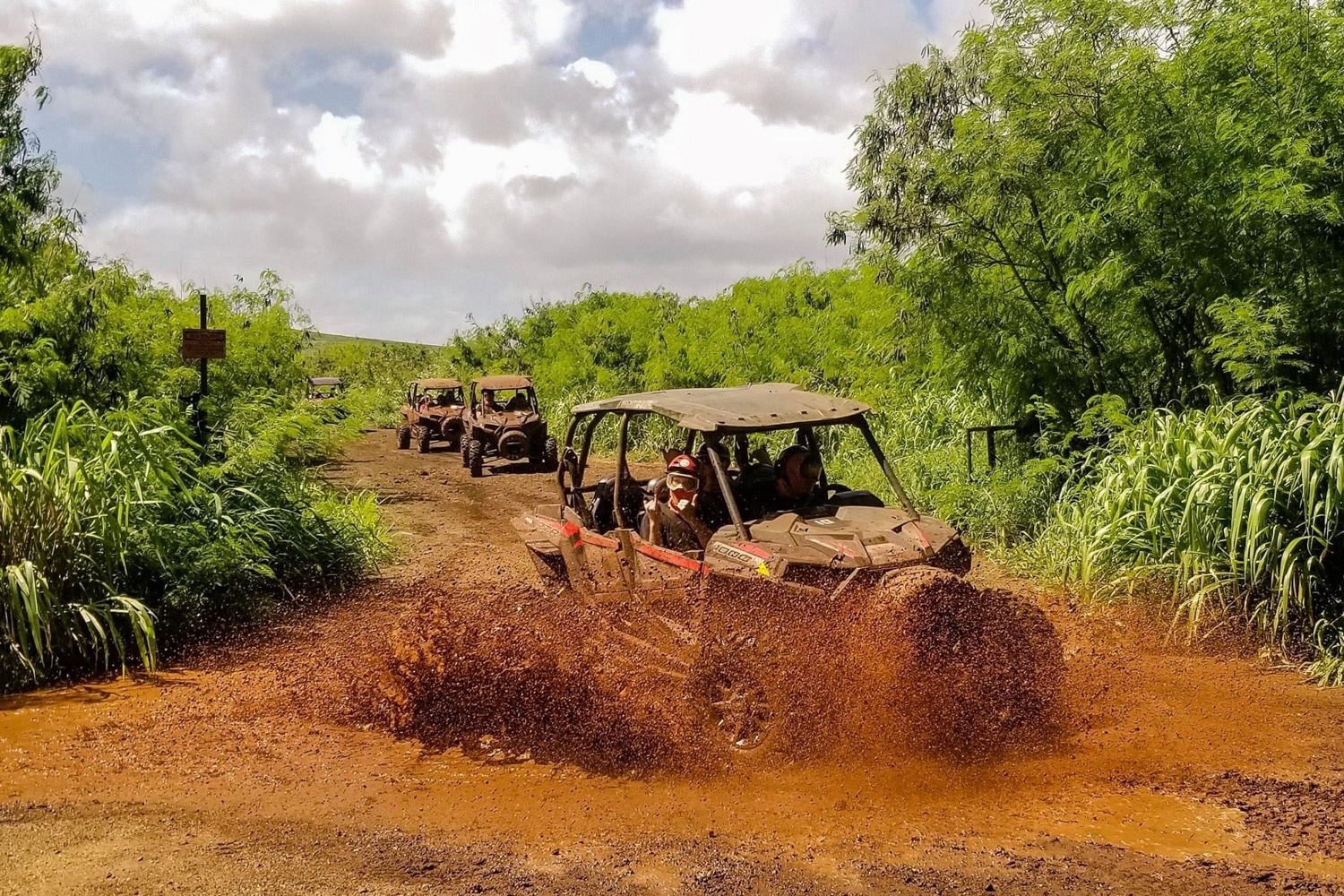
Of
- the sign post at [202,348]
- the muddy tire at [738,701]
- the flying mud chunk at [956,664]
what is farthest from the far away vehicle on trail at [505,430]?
the flying mud chunk at [956,664]

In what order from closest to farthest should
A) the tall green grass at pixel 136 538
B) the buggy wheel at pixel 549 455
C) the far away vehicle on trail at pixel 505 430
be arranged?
the tall green grass at pixel 136 538, the far away vehicle on trail at pixel 505 430, the buggy wheel at pixel 549 455

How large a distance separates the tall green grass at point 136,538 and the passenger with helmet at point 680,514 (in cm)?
327

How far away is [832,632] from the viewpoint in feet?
16.2

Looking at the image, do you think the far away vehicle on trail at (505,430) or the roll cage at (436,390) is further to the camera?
the roll cage at (436,390)

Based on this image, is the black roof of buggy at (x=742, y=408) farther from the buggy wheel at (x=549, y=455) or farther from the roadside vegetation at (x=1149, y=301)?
the buggy wheel at (x=549, y=455)

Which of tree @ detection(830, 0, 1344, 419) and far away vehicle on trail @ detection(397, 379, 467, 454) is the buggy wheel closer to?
far away vehicle on trail @ detection(397, 379, 467, 454)

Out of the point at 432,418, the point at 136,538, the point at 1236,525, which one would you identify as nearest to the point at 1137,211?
the point at 1236,525

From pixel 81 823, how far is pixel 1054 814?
409 cm

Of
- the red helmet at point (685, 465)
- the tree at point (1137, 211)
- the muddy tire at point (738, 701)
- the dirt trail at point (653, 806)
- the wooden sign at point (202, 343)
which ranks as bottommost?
the dirt trail at point (653, 806)

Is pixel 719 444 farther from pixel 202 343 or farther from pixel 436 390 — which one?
pixel 436 390

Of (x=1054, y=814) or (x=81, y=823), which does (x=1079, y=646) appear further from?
(x=81, y=823)

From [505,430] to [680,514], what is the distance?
12981 mm

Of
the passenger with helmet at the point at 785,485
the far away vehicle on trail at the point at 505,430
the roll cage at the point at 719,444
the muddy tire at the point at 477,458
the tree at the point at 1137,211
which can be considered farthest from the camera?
the far away vehicle on trail at the point at 505,430

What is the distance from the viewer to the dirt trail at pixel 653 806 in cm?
383
